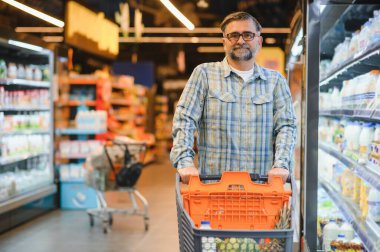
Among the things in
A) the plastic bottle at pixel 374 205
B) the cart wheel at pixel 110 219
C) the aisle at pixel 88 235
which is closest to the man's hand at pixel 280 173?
the plastic bottle at pixel 374 205

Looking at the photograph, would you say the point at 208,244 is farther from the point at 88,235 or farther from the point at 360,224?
the point at 88,235

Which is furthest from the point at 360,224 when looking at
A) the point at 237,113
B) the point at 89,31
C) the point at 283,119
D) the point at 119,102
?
the point at 119,102

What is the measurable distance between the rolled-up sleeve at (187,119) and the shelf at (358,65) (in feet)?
4.22

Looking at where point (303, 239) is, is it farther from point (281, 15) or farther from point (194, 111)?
point (281, 15)

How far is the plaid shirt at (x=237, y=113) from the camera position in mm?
3191

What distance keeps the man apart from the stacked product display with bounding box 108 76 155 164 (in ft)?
33.7

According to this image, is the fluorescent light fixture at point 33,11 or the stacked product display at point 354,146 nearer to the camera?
the stacked product display at point 354,146

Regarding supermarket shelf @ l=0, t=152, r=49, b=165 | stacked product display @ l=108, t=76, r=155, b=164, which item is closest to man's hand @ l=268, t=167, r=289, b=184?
supermarket shelf @ l=0, t=152, r=49, b=165

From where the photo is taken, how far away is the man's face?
3.07 meters

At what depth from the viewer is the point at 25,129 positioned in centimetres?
819

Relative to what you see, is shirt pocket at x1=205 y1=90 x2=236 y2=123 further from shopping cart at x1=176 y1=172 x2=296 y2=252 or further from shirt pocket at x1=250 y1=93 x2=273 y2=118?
shopping cart at x1=176 y1=172 x2=296 y2=252

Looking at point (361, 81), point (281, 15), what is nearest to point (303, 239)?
point (361, 81)

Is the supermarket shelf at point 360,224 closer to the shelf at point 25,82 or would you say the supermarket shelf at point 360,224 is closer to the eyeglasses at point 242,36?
the eyeglasses at point 242,36

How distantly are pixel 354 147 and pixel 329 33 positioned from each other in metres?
1.88
